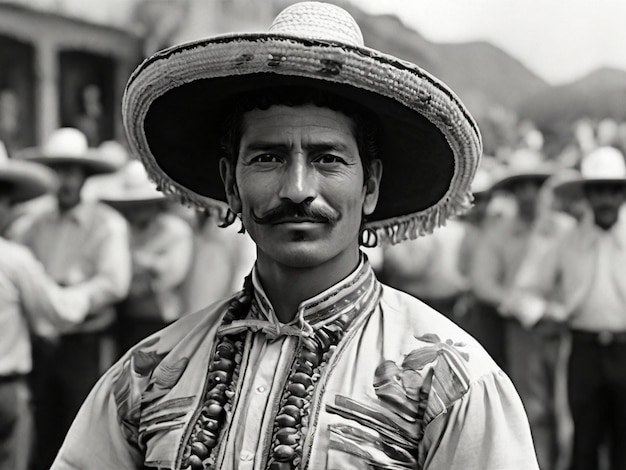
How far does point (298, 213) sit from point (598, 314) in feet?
13.2

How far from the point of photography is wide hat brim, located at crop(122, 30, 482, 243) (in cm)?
197

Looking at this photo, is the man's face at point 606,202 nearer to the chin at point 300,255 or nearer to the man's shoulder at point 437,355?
the man's shoulder at point 437,355

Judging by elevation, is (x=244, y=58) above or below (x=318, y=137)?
above

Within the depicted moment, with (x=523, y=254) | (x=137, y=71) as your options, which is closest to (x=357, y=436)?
(x=137, y=71)

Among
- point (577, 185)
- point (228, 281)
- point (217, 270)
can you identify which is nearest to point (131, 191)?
point (217, 270)

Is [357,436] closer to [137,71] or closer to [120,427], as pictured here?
[120,427]

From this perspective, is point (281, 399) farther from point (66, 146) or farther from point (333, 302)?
point (66, 146)

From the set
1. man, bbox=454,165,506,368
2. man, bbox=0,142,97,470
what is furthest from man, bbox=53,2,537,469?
man, bbox=454,165,506,368

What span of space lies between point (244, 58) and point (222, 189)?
65cm

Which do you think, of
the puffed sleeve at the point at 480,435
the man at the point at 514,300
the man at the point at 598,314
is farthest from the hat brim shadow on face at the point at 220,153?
the man at the point at 514,300

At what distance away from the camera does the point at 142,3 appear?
13266 mm

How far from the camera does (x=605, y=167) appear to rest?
19.6 feet

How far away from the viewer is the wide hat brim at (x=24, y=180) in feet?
18.4

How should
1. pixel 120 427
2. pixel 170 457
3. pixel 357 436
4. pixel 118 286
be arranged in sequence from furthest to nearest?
pixel 118 286 < pixel 120 427 < pixel 170 457 < pixel 357 436
